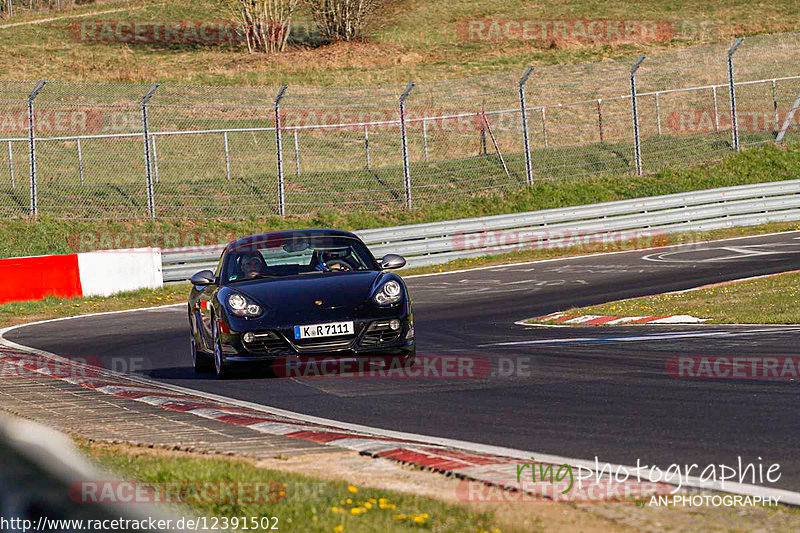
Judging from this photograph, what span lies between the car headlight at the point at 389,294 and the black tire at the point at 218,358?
1.54 meters

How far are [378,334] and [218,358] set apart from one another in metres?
1.61

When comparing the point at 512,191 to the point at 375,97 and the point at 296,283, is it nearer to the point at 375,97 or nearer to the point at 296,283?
the point at 375,97

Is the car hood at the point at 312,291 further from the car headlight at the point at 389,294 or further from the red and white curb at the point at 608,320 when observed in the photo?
the red and white curb at the point at 608,320

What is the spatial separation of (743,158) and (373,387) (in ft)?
83.5

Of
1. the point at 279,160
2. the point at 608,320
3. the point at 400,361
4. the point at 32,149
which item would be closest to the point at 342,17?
the point at 279,160

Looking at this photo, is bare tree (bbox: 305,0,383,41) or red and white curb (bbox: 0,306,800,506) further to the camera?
bare tree (bbox: 305,0,383,41)

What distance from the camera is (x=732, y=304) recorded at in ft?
48.5

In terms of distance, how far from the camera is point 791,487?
5.20 meters

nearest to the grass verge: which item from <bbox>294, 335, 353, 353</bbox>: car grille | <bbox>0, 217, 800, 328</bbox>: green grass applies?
<bbox>0, 217, 800, 328</bbox>: green grass

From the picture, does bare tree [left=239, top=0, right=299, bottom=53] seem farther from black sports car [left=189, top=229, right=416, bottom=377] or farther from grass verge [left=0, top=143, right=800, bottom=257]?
black sports car [left=189, top=229, right=416, bottom=377]

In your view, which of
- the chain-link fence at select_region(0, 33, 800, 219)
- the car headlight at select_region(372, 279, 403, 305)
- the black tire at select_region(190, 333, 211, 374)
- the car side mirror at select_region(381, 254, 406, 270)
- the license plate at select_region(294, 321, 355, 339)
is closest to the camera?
the license plate at select_region(294, 321, 355, 339)

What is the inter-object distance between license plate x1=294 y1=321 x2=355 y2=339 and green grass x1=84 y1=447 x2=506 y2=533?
4.22m

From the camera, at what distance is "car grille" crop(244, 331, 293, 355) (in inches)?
399

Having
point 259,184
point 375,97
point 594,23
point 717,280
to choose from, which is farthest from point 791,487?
point 594,23
